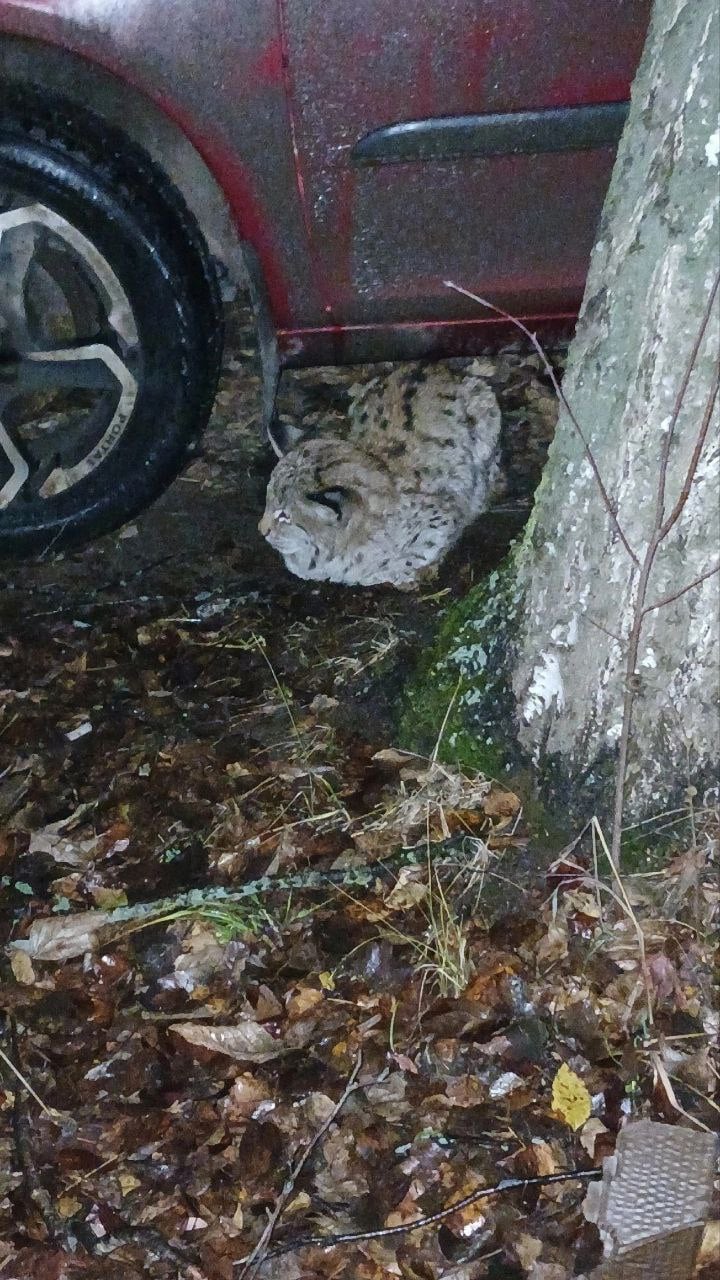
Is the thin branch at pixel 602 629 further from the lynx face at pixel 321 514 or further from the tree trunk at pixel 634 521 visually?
the lynx face at pixel 321 514

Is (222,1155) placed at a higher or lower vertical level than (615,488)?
lower

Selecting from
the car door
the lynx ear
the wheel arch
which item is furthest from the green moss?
the wheel arch

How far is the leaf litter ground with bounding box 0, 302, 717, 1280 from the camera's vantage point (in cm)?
245

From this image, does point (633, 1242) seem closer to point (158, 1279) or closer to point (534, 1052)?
point (534, 1052)

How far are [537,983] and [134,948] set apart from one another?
1.19m

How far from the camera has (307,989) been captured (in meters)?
2.83

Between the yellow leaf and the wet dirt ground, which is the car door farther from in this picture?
the yellow leaf

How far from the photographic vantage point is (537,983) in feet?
9.08

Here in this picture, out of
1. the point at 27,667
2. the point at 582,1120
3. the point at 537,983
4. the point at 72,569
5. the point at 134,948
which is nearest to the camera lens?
the point at 582,1120

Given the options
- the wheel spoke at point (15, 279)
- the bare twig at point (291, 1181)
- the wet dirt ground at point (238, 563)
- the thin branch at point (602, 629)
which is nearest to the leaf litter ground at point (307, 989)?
the bare twig at point (291, 1181)

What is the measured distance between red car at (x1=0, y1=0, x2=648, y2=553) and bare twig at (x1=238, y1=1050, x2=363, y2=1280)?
2.35 metres

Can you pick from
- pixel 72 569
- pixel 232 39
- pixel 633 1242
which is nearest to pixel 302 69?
pixel 232 39

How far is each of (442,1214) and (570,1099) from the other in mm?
423

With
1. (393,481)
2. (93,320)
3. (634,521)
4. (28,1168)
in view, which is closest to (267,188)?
(93,320)
